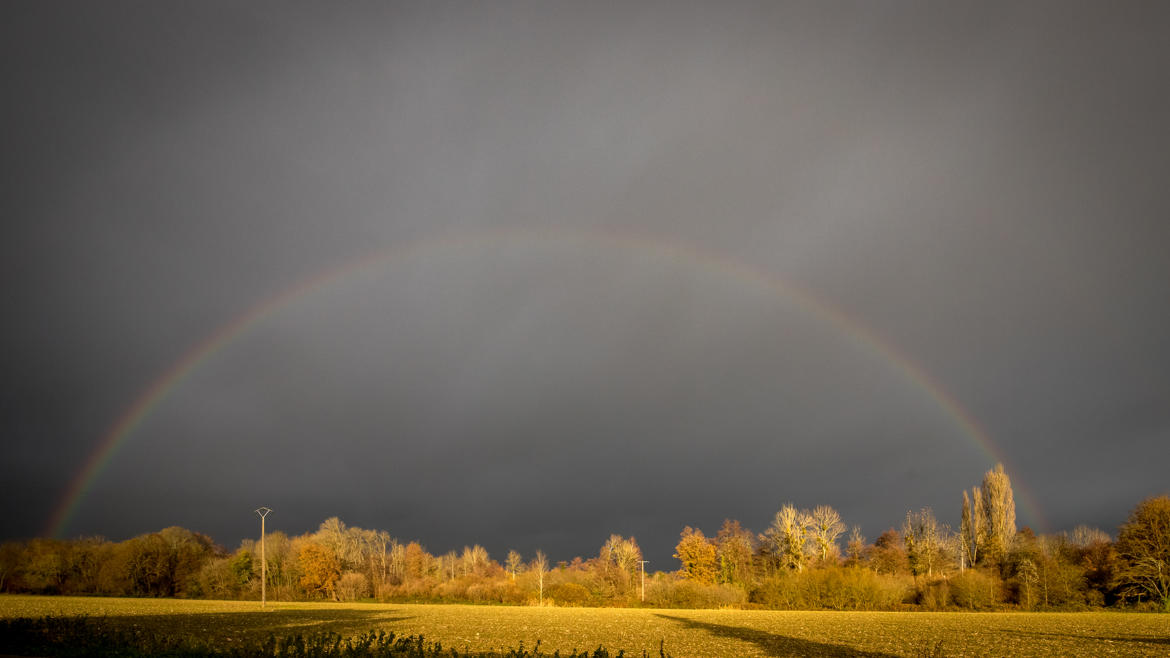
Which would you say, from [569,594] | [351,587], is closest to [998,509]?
[569,594]

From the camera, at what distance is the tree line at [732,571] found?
87500mm

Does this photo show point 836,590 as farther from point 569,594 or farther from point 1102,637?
point 1102,637

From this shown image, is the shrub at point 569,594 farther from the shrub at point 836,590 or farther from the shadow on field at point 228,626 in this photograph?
the shadow on field at point 228,626

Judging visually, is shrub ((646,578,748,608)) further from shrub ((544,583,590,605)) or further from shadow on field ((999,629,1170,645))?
shadow on field ((999,629,1170,645))

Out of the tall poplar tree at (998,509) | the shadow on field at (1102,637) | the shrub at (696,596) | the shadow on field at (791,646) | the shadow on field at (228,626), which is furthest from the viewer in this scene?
the tall poplar tree at (998,509)

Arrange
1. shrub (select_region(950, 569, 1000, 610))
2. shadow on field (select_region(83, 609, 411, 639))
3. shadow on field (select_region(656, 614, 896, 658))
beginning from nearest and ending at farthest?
shadow on field (select_region(656, 614, 896, 658)) → shadow on field (select_region(83, 609, 411, 639)) → shrub (select_region(950, 569, 1000, 610))

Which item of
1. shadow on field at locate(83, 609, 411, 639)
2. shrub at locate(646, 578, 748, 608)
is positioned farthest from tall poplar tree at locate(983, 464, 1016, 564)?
shadow on field at locate(83, 609, 411, 639)

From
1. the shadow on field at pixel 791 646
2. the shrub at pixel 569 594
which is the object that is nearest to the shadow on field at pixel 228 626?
the shadow on field at pixel 791 646

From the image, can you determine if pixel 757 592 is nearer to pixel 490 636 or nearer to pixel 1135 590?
pixel 1135 590

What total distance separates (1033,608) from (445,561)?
127 m

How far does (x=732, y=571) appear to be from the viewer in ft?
403

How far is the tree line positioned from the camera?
287ft

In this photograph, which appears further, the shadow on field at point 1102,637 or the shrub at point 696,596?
the shrub at point 696,596

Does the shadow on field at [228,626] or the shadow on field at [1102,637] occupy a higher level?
the shadow on field at [228,626]
